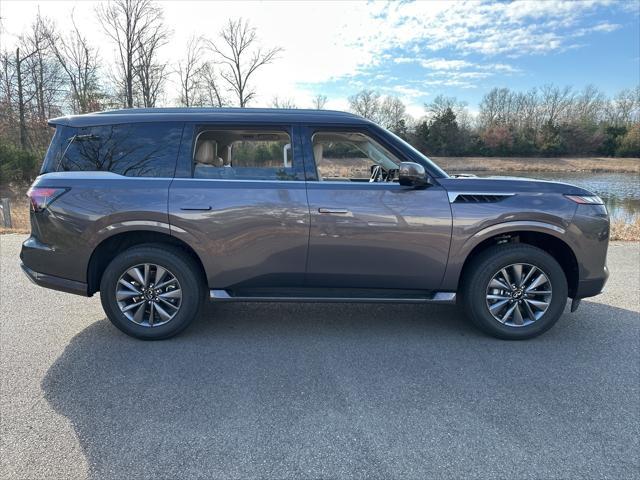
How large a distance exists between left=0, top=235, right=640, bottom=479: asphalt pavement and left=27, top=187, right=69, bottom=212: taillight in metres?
1.22

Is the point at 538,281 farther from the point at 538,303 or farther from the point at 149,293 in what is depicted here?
the point at 149,293

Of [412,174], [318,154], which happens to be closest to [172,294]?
[318,154]

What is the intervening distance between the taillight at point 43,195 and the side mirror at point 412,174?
9.66ft

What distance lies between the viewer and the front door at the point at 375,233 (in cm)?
350

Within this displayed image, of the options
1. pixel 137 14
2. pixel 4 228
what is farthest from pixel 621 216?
pixel 137 14

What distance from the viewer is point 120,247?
3.78 m

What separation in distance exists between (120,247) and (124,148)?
0.92 metres

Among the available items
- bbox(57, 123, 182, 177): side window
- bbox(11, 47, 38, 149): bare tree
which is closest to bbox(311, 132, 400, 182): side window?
bbox(57, 123, 182, 177): side window

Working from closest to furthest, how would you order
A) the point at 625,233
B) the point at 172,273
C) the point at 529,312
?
1. the point at 172,273
2. the point at 529,312
3. the point at 625,233

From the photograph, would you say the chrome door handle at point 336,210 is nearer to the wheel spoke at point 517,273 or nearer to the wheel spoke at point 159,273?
the wheel spoke at point 159,273

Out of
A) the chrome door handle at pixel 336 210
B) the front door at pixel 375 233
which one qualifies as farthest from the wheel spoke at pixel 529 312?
the chrome door handle at pixel 336 210

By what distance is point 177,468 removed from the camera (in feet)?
7.00

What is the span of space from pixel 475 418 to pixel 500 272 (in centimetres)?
152

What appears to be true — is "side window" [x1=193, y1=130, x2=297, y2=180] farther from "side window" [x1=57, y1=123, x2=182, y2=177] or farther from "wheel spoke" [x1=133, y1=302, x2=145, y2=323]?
"wheel spoke" [x1=133, y1=302, x2=145, y2=323]
